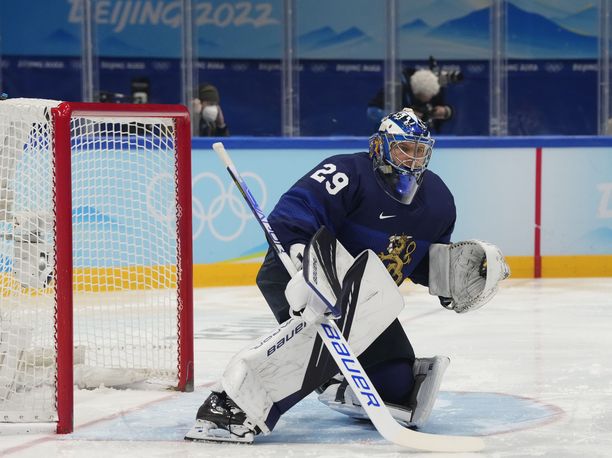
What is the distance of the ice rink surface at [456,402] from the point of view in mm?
3275

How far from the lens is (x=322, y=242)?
3160 mm

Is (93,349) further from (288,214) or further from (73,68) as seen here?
(73,68)

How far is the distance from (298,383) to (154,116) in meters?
1.10

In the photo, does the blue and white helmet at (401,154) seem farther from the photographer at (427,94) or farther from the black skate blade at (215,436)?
the photographer at (427,94)

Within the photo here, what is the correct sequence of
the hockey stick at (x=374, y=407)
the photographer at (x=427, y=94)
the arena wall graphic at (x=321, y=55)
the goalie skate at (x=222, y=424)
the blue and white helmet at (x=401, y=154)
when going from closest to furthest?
the hockey stick at (x=374, y=407), the goalie skate at (x=222, y=424), the blue and white helmet at (x=401, y=154), the photographer at (x=427, y=94), the arena wall graphic at (x=321, y=55)

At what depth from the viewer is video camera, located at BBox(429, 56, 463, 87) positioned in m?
8.09

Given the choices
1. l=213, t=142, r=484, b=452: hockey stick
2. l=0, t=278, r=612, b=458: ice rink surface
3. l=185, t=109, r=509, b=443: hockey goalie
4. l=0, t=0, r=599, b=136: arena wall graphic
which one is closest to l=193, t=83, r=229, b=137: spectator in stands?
l=0, t=0, r=599, b=136: arena wall graphic

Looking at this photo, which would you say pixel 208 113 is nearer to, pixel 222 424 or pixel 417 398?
pixel 417 398

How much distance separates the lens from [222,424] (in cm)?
330

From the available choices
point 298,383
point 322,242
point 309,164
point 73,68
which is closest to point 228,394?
point 298,383

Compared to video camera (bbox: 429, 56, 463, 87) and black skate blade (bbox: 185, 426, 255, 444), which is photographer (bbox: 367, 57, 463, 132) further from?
black skate blade (bbox: 185, 426, 255, 444)

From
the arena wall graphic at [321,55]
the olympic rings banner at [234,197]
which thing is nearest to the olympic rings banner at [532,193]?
the olympic rings banner at [234,197]

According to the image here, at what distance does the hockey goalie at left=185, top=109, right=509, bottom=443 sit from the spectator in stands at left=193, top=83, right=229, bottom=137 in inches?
167

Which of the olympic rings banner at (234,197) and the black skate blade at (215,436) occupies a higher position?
the olympic rings banner at (234,197)
